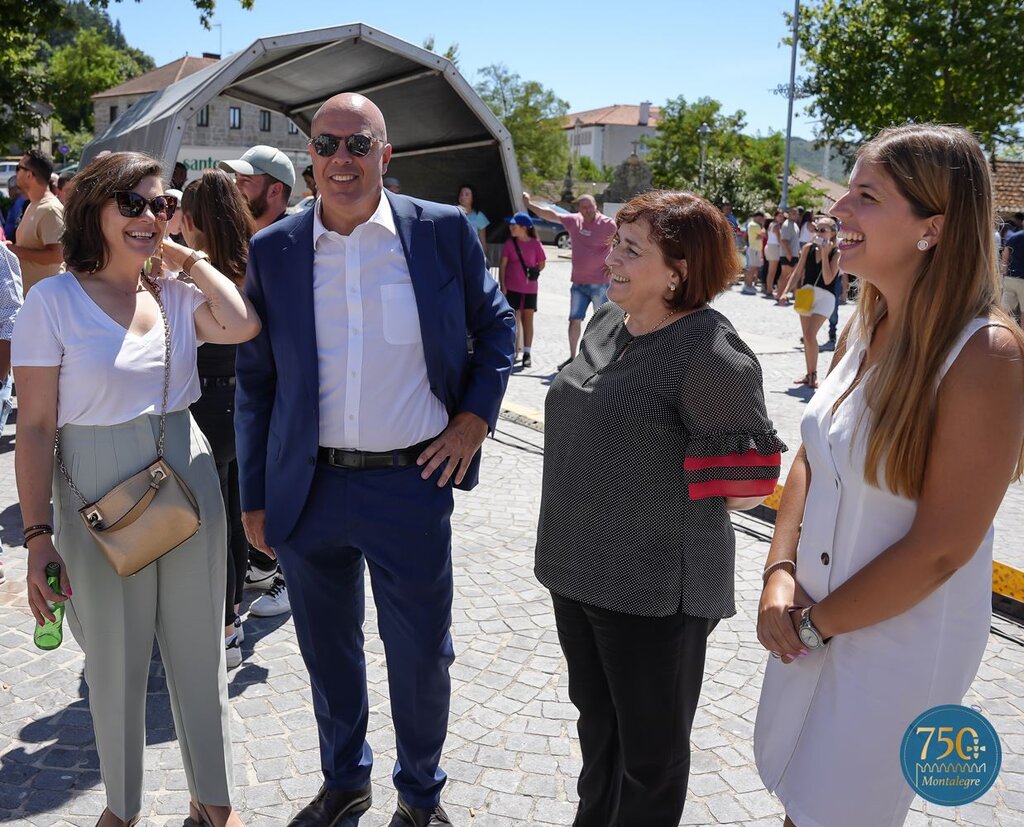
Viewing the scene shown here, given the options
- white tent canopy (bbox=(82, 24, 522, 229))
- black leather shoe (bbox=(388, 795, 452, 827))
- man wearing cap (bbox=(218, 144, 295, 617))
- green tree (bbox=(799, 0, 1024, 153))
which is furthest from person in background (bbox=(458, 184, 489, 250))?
green tree (bbox=(799, 0, 1024, 153))

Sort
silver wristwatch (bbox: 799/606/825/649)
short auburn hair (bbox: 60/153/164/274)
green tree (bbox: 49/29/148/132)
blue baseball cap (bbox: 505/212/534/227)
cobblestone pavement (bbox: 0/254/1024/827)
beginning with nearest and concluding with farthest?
silver wristwatch (bbox: 799/606/825/649) → short auburn hair (bbox: 60/153/164/274) → cobblestone pavement (bbox: 0/254/1024/827) → blue baseball cap (bbox: 505/212/534/227) → green tree (bbox: 49/29/148/132)

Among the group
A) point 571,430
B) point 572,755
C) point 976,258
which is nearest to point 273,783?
point 572,755

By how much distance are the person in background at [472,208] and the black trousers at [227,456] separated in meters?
7.48

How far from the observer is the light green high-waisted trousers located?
279cm

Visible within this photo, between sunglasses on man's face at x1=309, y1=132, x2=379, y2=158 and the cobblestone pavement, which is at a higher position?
sunglasses on man's face at x1=309, y1=132, x2=379, y2=158

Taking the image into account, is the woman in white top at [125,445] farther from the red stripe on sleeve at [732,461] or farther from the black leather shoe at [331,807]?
the red stripe on sleeve at [732,461]

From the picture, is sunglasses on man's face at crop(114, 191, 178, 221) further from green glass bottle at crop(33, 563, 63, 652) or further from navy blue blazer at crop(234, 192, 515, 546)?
green glass bottle at crop(33, 563, 63, 652)

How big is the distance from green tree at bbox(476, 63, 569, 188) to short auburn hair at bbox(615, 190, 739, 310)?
3048 inches

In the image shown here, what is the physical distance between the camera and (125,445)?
279 cm

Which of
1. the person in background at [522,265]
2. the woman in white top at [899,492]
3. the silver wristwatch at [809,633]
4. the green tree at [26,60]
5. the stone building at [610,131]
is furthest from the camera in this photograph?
the stone building at [610,131]

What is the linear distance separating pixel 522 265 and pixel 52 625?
8.90 metres

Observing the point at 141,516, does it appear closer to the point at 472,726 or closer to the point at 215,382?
the point at 215,382

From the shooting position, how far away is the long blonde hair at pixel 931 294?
6.34 feet

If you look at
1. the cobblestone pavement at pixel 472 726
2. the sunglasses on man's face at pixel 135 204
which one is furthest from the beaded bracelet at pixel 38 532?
the cobblestone pavement at pixel 472 726
